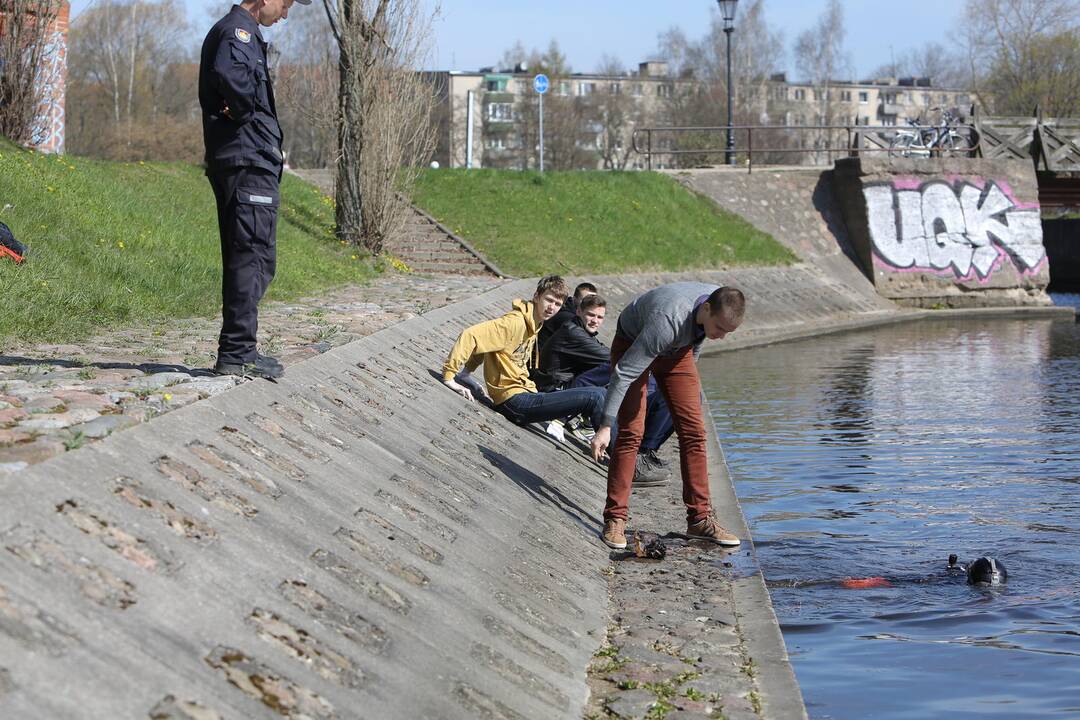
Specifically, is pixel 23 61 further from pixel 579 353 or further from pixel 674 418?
pixel 674 418

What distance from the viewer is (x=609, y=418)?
8305 millimetres

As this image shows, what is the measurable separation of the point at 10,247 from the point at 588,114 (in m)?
92.3

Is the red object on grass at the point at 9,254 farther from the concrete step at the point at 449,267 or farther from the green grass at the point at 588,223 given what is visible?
the green grass at the point at 588,223

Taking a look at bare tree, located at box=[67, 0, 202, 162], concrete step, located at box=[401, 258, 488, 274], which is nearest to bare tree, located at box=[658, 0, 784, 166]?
bare tree, located at box=[67, 0, 202, 162]

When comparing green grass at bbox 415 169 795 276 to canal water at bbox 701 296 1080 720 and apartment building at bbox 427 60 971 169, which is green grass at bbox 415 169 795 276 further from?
apartment building at bbox 427 60 971 169

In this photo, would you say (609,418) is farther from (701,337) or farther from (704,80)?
(704,80)

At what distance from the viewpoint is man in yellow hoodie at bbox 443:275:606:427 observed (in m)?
11.1

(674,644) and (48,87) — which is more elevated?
(48,87)

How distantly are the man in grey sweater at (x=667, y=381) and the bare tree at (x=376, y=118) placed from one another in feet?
46.3

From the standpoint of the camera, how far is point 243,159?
25.0 feet

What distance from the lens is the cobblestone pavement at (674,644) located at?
5.94 m

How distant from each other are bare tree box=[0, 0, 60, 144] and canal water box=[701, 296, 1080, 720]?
32.6ft

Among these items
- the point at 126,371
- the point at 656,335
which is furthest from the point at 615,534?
the point at 126,371

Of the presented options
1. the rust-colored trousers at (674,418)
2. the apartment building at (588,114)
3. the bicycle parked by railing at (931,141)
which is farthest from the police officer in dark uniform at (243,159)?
the apartment building at (588,114)
